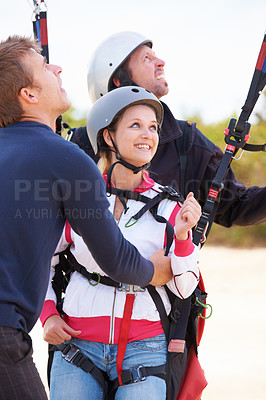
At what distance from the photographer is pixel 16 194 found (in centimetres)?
211

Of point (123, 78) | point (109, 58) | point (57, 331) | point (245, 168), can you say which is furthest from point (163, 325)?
point (245, 168)

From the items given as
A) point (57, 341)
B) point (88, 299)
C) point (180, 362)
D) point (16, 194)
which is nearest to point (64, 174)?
point (16, 194)

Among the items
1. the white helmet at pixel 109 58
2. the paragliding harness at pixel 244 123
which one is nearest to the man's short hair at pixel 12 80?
the paragliding harness at pixel 244 123

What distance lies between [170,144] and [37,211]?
5.66 ft

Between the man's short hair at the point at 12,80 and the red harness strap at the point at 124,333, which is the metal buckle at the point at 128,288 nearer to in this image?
the red harness strap at the point at 124,333

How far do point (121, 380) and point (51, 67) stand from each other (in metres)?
1.54

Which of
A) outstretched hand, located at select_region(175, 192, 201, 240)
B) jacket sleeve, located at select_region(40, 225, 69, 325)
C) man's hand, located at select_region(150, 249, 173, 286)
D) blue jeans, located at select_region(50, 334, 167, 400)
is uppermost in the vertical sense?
outstretched hand, located at select_region(175, 192, 201, 240)

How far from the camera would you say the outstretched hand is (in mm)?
2585

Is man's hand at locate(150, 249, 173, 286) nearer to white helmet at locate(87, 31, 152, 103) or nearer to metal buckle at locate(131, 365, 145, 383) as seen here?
metal buckle at locate(131, 365, 145, 383)

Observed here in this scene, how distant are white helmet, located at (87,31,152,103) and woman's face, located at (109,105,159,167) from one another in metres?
0.98

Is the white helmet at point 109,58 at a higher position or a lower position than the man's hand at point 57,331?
higher

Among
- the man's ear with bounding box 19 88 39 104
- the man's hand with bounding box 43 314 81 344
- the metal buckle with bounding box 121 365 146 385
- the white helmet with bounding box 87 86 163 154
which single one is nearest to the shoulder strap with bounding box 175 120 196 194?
the white helmet with bounding box 87 86 163 154

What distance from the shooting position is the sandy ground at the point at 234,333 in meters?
6.47

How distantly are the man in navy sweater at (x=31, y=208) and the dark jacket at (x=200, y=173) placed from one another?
4.28 ft
